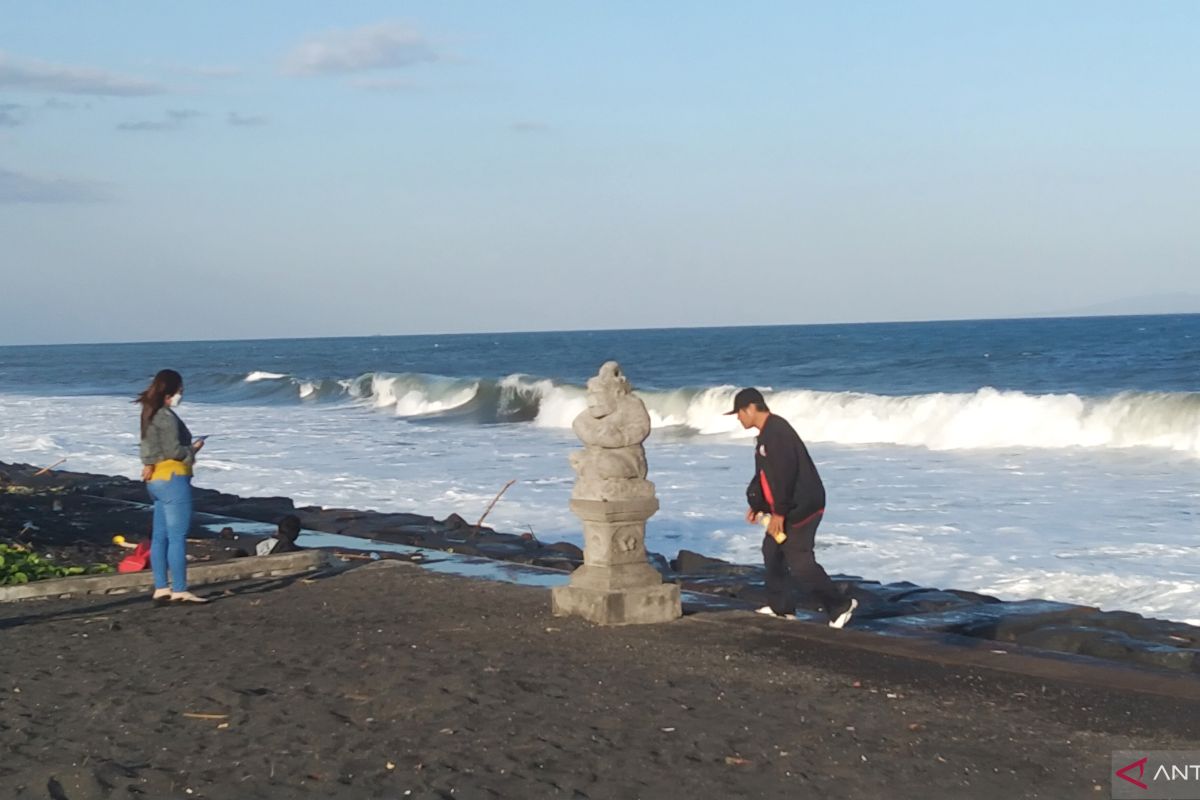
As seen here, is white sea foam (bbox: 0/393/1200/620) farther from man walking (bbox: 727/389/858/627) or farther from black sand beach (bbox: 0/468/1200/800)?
black sand beach (bbox: 0/468/1200/800)

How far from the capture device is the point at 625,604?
9250 millimetres

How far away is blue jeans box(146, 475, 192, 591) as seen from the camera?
9.90 metres

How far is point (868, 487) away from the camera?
22062 millimetres

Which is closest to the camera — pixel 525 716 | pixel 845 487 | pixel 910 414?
pixel 525 716

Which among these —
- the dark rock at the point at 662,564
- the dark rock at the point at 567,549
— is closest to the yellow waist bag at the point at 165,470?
the dark rock at the point at 662,564

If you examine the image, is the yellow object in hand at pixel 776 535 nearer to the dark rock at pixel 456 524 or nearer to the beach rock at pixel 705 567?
the beach rock at pixel 705 567

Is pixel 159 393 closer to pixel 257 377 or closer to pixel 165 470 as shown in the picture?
pixel 165 470

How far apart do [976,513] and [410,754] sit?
44.9 ft

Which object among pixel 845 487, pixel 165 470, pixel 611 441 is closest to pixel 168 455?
pixel 165 470

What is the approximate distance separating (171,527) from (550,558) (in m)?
5.56

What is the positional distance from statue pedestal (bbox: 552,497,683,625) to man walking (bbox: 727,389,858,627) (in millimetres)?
757

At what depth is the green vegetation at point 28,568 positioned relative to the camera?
1148cm

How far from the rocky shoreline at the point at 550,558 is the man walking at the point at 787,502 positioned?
1.96 feet

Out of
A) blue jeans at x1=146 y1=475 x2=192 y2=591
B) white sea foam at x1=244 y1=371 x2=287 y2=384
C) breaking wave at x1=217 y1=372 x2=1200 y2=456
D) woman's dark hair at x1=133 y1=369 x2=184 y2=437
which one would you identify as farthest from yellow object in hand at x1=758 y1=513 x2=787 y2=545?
white sea foam at x1=244 y1=371 x2=287 y2=384
